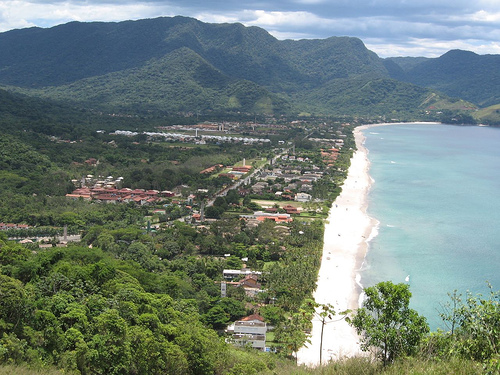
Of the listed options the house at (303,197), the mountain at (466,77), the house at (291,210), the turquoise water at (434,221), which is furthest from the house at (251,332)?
the mountain at (466,77)

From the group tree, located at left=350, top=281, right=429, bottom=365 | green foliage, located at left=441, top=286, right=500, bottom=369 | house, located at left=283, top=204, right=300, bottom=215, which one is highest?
green foliage, located at left=441, top=286, right=500, bottom=369

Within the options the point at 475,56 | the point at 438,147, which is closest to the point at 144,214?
the point at 438,147

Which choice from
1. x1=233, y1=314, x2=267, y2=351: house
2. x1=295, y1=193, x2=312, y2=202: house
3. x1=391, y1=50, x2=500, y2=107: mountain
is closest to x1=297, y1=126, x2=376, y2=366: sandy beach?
x1=233, y1=314, x2=267, y2=351: house

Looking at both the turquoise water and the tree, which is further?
the turquoise water

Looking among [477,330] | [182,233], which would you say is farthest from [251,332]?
[182,233]

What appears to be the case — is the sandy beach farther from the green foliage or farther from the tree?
the green foliage

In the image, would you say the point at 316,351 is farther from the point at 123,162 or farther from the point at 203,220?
the point at 123,162
